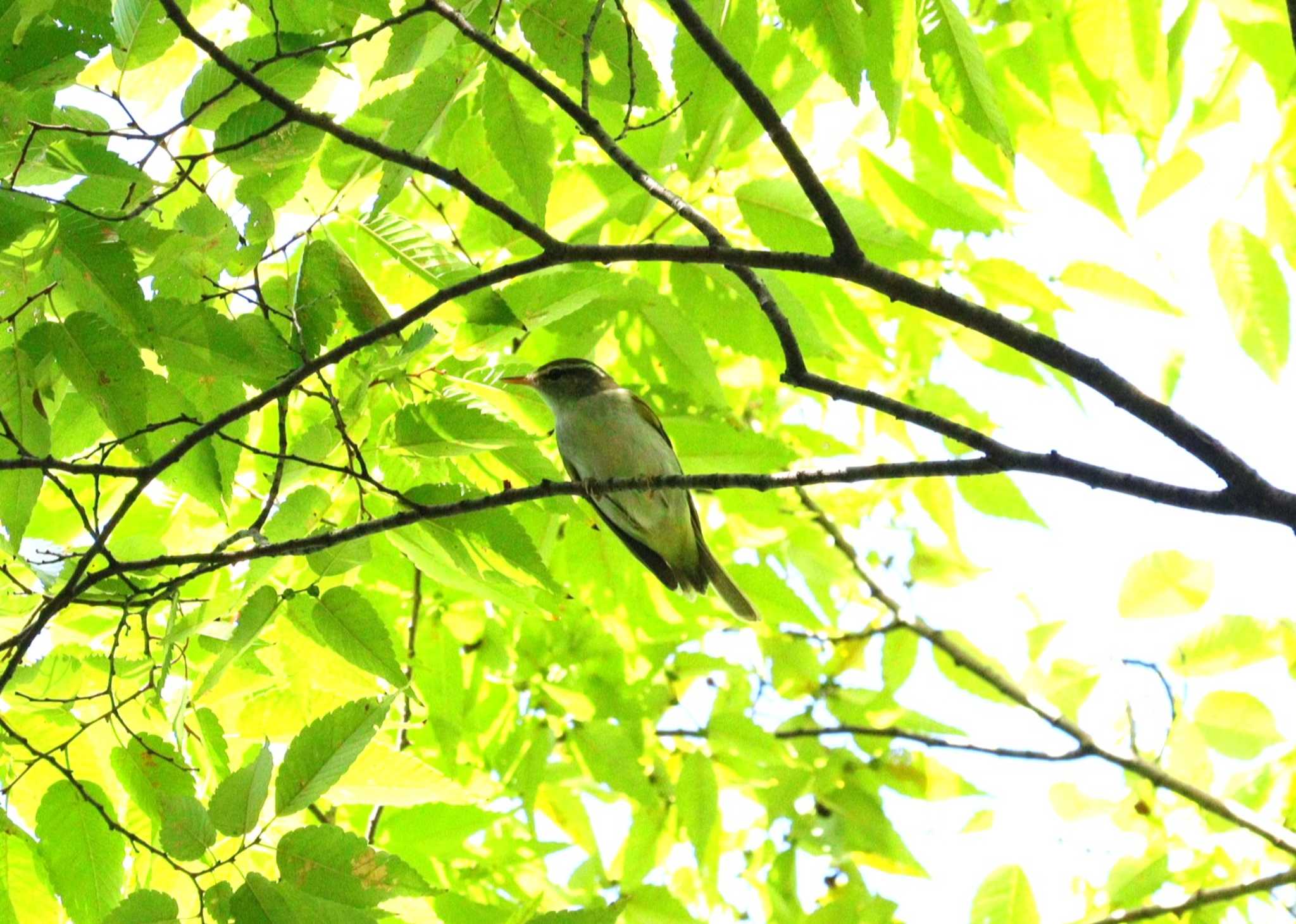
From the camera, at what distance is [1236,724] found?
3.48 meters

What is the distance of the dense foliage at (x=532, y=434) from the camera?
1.89 m

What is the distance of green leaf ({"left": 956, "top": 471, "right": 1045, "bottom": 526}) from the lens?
3.28 metres

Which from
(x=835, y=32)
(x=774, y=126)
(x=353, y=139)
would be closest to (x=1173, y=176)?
(x=835, y=32)

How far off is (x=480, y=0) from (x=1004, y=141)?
1.02m

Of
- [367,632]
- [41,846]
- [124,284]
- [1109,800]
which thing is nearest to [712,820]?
[1109,800]

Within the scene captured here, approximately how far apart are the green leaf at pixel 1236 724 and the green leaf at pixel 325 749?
9.14 feet

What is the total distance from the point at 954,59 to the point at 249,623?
158 centimetres

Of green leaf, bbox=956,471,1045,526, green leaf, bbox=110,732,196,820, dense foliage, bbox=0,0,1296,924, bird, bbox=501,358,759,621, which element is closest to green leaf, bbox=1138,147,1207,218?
dense foliage, bbox=0,0,1296,924

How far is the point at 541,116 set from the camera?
244cm

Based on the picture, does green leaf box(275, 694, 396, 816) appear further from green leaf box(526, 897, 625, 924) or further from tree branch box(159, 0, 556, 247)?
tree branch box(159, 0, 556, 247)

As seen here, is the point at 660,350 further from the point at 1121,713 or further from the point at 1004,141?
the point at 1121,713

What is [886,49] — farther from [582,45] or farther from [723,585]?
[723,585]

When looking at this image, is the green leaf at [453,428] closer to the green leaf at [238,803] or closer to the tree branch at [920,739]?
the green leaf at [238,803]

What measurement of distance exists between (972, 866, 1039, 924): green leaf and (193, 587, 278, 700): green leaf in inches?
94.4
